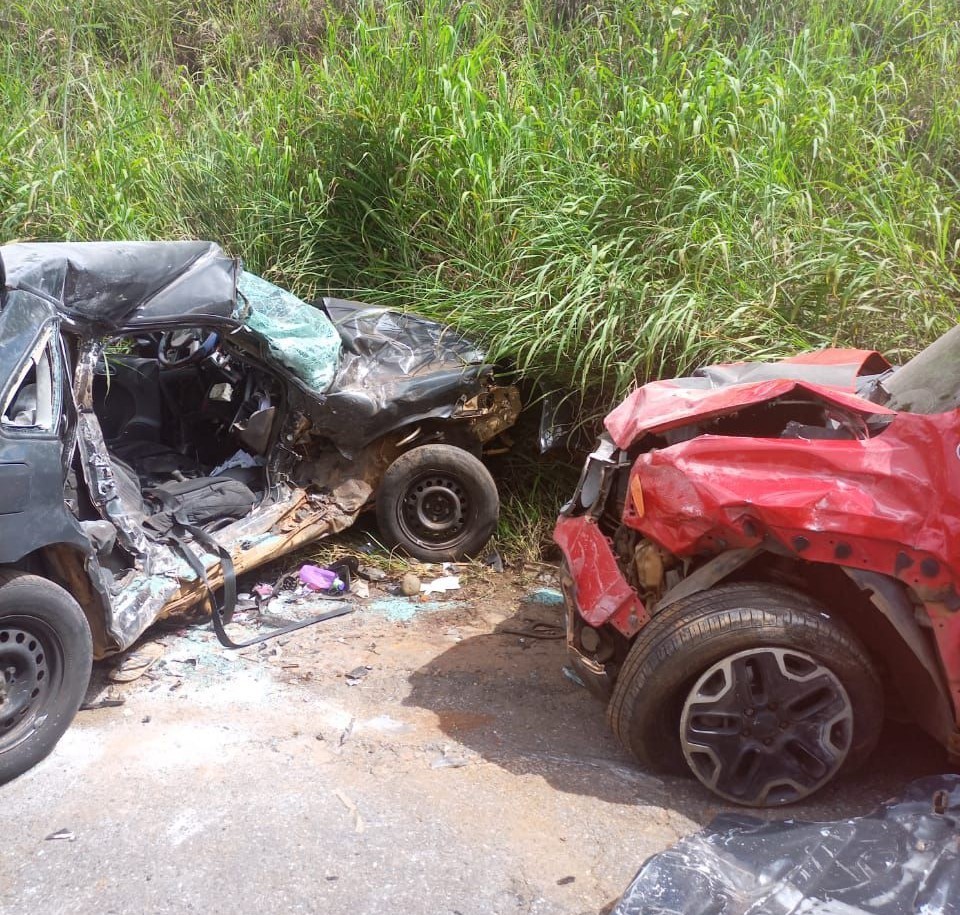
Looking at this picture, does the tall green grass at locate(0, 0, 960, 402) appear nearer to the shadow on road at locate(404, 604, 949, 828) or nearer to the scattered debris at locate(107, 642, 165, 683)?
the shadow on road at locate(404, 604, 949, 828)

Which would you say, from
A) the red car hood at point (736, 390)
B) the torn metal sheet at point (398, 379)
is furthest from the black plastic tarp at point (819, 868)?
the torn metal sheet at point (398, 379)

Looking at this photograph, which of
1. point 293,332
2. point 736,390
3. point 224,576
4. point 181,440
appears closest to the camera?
point 736,390

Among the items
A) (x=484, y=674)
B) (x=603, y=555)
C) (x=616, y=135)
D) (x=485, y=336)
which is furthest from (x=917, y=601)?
(x=616, y=135)

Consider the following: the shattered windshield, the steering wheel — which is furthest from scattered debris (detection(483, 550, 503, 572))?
the steering wheel

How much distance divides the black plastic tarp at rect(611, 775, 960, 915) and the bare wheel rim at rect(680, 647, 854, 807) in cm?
21

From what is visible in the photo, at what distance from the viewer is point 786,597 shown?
2773mm

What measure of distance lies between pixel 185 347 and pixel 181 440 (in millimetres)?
535

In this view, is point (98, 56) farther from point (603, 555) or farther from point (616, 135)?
point (603, 555)

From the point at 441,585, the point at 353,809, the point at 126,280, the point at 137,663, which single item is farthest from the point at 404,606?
the point at 126,280

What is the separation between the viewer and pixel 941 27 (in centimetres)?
745

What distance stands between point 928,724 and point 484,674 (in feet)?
5.85

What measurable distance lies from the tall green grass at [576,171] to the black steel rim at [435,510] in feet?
2.76

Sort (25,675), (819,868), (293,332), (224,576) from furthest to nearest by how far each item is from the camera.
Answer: (293,332) < (224,576) < (25,675) < (819,868)

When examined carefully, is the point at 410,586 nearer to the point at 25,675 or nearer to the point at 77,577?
the point at 77,577
